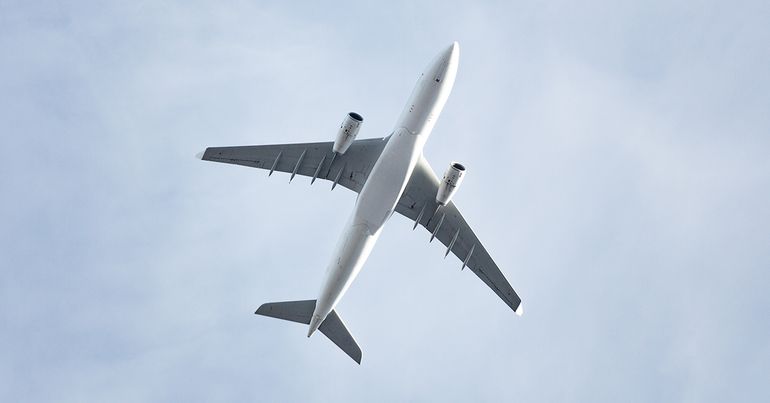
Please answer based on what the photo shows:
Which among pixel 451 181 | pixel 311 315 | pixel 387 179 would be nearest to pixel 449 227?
pixel 451 181

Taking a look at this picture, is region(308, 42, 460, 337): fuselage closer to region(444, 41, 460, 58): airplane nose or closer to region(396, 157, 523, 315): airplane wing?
region(444, 41, 460, 58): airplane nose

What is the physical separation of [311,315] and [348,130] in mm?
11442

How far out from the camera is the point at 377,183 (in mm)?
47812

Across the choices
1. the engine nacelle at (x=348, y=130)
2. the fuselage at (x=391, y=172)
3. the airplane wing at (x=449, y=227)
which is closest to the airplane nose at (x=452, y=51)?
the fuselage at (x=391, y=172)

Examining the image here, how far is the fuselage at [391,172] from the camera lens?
4775 cm

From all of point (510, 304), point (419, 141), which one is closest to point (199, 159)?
point (419, 141)

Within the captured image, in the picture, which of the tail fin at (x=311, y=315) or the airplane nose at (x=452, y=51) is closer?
the airplane nose at (x=452, y=51)

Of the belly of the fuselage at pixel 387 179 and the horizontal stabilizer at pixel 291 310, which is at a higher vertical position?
the belly of the fuselage at pixel 387 179

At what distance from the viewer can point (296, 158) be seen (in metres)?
53.0

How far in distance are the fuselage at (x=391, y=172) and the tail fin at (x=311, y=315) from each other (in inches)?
129

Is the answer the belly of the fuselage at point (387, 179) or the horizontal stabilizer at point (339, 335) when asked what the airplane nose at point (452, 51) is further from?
the horizontal stabilizer at point (339, 335)

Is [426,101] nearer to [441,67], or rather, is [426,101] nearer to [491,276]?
[441,67]

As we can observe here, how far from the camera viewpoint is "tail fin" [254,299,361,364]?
52.1 m

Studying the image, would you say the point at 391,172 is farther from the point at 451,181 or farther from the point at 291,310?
the point at 291,310
